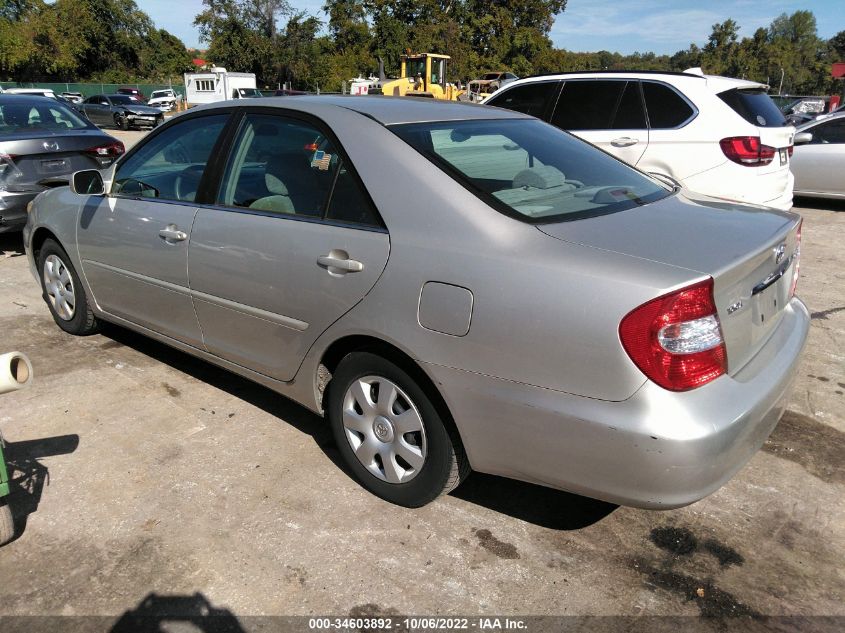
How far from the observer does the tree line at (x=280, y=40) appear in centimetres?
5519

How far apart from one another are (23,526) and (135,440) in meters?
0.72

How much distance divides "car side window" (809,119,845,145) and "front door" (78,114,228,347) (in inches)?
379

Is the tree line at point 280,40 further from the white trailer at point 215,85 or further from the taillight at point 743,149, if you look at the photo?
the taillight at point 743,149

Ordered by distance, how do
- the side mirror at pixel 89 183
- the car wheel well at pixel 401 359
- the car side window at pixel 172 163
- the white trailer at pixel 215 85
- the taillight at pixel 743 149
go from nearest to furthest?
the car wheel well at pixel 401 359 < the car side window at pixel 172 163 < the side mirror at pixel 89 183 < the taillight at pixel 743 149 < the white trailer at pixel 215 85

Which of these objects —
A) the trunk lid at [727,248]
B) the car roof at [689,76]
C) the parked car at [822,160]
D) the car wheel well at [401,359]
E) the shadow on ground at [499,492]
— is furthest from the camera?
the parked car at [822,160]

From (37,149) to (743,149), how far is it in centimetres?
677

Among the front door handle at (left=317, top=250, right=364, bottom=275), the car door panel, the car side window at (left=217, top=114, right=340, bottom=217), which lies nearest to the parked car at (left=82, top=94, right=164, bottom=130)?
the car side window at (left=217, top=114, right=340, bottom=217)

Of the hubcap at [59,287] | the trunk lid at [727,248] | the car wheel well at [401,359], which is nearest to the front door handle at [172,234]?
the car wheel well at [401,359]

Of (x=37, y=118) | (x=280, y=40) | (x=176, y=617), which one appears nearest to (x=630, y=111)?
(x=176, y=617)

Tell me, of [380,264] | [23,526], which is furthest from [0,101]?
[380,264]

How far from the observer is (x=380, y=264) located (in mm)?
2580

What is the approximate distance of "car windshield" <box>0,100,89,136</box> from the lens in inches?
280

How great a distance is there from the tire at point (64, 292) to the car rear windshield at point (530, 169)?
282 centimetres

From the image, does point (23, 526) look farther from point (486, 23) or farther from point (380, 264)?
point (486, 23)
